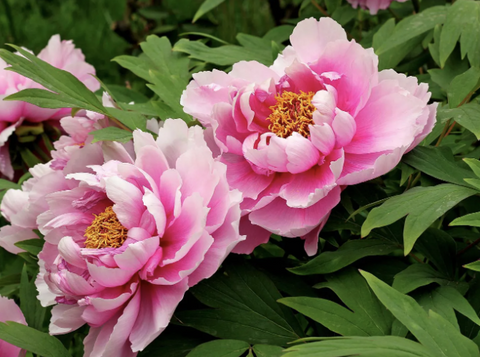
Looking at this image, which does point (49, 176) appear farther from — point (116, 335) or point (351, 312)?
point (351, 312)

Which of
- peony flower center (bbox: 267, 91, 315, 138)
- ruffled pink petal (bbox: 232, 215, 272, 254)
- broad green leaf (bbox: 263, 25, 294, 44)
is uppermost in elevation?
peony flower center (bbox: 267, 91, 315, 138)

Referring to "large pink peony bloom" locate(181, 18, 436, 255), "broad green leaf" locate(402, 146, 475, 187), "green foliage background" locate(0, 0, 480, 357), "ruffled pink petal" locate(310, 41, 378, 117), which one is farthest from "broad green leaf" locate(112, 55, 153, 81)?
"broad green leaf" locate(402, 146, 475, 187)

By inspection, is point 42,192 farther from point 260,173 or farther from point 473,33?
point 473,33

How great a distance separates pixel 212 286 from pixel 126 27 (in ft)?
4.24

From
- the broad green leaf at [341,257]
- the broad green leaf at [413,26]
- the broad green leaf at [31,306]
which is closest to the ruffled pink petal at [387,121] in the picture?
the broad green leaf at [341,257]

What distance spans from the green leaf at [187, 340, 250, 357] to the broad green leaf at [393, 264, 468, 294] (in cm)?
16

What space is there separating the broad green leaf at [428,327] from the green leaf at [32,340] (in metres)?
0.33

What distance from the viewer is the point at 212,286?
2.16 ft

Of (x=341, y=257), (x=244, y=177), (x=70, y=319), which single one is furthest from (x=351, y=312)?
(x=70, y=319)

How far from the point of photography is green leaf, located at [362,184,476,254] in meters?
0.58

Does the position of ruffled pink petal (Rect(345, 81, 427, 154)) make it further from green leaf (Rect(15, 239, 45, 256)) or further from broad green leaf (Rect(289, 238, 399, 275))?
green leaf (Rect(15, 239, 45, 256))

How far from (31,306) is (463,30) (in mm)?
666

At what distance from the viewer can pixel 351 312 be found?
61cm

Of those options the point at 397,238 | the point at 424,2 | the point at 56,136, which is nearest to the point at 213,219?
the point at 397,238
